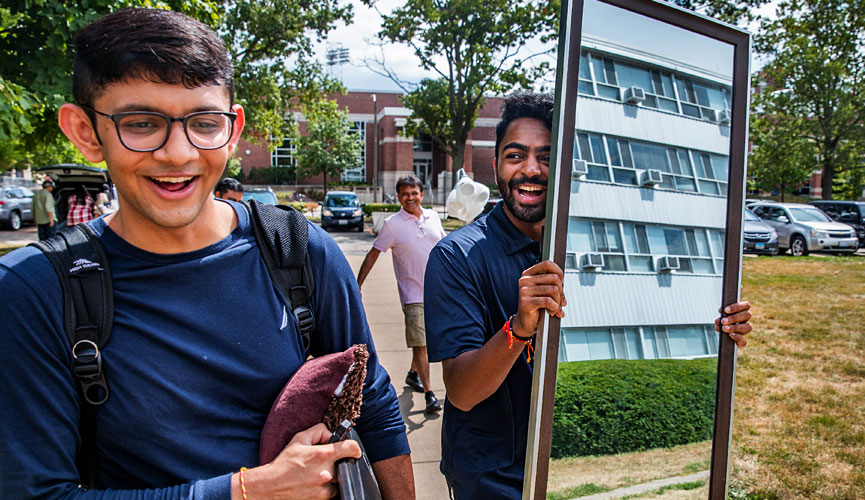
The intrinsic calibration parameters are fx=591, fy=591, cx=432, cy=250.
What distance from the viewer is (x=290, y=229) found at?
5.11 feet

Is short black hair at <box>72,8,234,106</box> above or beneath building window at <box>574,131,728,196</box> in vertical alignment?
above

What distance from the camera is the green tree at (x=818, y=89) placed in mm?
20234

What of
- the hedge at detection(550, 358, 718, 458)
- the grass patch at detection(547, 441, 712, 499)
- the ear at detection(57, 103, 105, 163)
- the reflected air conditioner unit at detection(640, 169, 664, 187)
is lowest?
the grass patch at detection(547, 441, 712, 499)

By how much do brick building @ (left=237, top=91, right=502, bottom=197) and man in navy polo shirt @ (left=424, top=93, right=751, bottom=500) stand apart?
4301cm

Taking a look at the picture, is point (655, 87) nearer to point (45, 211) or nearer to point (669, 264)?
point (669, 264)

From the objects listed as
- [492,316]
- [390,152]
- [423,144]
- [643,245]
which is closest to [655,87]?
[643,245]

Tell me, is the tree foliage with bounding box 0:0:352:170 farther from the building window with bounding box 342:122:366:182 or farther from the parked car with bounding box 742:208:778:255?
the building window with bounding box 342:122:366:182

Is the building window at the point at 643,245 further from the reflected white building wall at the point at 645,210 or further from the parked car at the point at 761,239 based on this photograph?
the parked car at the point at 761,239

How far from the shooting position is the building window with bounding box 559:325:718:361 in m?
1.78

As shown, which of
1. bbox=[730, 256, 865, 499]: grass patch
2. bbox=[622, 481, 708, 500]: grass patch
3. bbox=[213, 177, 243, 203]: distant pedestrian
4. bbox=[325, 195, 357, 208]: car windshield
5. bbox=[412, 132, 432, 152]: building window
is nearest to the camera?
bbox=[622, 481, 708, 500]: grass patch

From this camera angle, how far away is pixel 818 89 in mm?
26094

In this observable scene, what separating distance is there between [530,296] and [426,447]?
11.1 feet

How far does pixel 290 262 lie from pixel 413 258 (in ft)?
13.7

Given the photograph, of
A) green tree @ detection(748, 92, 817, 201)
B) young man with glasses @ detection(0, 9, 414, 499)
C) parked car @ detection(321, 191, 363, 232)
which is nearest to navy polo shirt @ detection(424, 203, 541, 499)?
young man with glasses @ detection(0, 9, 414, 499)
